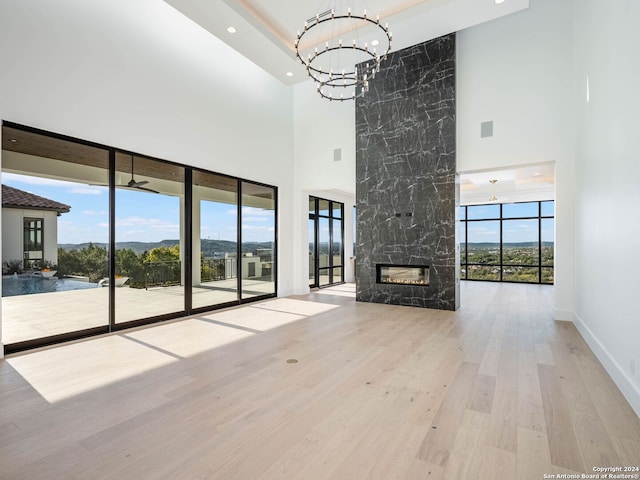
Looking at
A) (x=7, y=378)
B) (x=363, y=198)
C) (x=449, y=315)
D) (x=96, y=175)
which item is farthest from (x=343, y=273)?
(x=7, y=378)

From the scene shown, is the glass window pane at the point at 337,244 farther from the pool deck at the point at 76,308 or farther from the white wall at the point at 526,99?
the pool deck at the point at 76,308

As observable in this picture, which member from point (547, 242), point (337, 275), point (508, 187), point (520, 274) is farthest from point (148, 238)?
point (547, 242)

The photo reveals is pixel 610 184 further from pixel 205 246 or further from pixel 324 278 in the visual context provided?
pixel 324 278

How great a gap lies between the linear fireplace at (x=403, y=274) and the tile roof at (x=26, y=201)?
5598mm

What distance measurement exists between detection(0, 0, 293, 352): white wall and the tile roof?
2.81 feet

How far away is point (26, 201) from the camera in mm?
4188

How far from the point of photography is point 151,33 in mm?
5320

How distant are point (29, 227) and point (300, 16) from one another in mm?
5030

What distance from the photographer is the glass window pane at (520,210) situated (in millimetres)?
11461

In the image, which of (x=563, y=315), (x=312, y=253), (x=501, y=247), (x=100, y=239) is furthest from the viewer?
(x=501, y=247)

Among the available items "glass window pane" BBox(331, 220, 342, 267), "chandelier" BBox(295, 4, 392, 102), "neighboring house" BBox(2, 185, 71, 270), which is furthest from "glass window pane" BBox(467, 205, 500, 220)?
"neighboring house" BBox(2, 185, 71, 270)

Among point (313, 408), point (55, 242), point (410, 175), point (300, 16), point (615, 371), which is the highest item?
point (300, 16)

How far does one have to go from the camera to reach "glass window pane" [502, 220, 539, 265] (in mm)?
11367

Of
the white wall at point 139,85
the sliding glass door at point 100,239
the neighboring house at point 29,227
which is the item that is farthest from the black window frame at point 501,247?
the neighboring house at point 29,227
